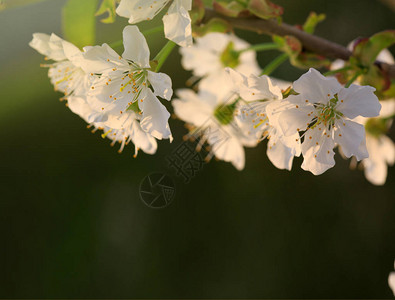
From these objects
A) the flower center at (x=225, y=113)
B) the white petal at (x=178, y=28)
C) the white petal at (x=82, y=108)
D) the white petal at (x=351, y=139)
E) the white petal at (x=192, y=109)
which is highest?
the white petal at (x=178, y=28)

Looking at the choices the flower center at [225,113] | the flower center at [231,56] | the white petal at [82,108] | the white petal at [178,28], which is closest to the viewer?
the white petal at [178,28]

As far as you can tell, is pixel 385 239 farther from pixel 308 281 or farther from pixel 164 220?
pixel 164 220

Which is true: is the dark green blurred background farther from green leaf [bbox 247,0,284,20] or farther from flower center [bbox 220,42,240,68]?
green leaf [bbox 247,0,284,20]

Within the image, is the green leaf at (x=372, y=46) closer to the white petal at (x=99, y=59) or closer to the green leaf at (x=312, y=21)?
the green leaf at (x=312, y=21)

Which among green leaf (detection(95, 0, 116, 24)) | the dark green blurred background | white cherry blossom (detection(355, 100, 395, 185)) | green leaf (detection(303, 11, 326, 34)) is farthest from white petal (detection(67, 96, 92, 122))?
the dark green blurred background

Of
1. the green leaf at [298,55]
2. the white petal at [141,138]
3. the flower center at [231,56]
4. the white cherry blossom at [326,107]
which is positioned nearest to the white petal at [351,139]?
the white cherry blossom at [326,107]

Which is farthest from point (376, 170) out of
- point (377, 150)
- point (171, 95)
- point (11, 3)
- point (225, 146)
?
point (11, 3)

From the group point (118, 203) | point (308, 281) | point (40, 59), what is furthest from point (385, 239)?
point (40, 59)
